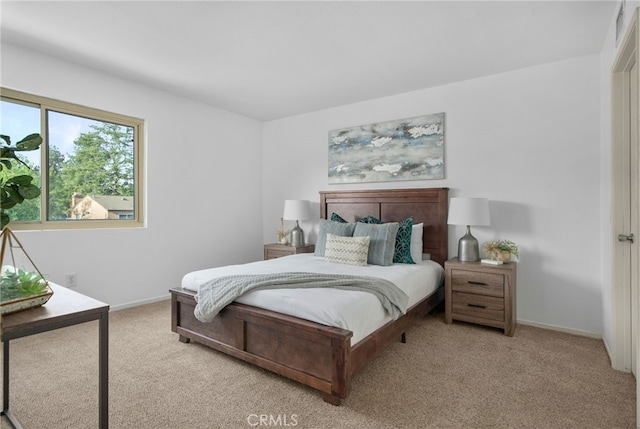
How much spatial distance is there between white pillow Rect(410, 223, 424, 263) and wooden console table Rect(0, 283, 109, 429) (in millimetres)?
2801

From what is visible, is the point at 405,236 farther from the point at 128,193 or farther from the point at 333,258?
the point at 128,193

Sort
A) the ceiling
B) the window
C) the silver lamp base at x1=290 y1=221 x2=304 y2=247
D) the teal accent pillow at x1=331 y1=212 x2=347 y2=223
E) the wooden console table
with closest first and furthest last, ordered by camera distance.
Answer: the wooden console table → the ceiling → the window → the teal accent pillow at x1=331 y1=212 x2=347 y2=223 → the silver lamp base at x1=290 y1=221 x2=304 y2=247

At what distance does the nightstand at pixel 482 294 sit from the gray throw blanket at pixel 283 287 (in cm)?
91

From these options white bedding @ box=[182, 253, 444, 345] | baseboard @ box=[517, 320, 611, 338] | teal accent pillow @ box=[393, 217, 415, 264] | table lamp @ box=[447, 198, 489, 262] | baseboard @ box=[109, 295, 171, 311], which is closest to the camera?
white bedding @ box=[182, 253, 444, 345]

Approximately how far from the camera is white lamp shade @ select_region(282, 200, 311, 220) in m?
4.48

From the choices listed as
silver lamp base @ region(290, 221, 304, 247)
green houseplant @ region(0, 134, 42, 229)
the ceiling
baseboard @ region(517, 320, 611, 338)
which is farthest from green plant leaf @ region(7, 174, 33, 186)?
baseboard @ region(517, 320, 611, 338)

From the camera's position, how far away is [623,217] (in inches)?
94.7

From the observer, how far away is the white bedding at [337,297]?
80.4 inches

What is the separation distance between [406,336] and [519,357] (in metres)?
0.85

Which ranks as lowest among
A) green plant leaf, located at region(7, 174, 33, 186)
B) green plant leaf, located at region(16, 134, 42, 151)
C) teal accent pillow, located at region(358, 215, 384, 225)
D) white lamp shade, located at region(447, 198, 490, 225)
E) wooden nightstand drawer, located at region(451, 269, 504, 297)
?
wooden nightstand drawer, located at region(451, 269, 504, 297)

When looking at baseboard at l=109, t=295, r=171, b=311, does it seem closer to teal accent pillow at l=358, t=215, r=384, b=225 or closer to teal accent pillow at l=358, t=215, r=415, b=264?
teal accent pillow at l=358, t=215, r=384, b=225

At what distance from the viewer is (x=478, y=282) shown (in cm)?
312

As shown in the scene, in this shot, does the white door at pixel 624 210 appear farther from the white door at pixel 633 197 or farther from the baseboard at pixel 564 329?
the baseboard at pixel 564 329

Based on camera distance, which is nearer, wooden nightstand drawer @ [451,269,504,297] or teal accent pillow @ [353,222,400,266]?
wooden nightstand drawer @ [451,269,504,297]
